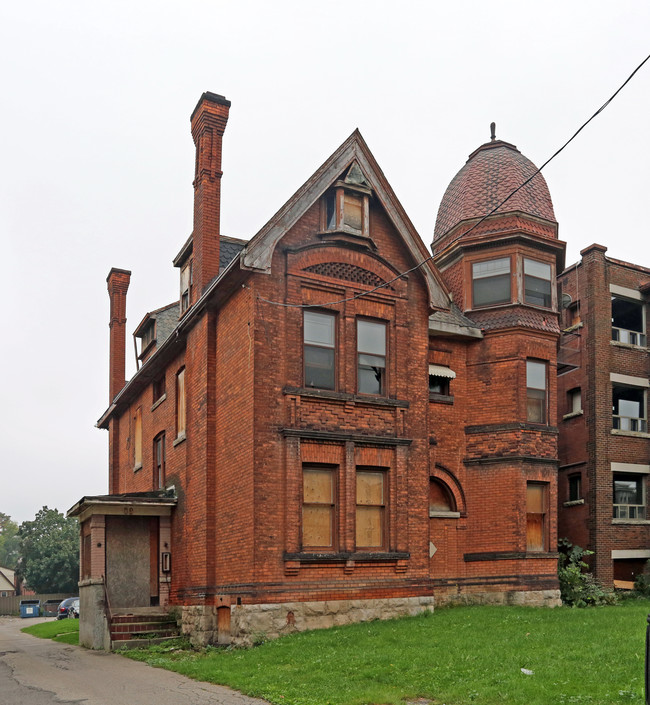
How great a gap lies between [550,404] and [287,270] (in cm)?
863

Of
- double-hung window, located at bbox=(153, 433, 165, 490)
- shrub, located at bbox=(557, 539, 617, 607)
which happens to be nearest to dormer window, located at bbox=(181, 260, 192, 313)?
double-hung window, located at bbox=(153, 433, 165, 490)

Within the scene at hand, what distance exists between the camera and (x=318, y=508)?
19.0m

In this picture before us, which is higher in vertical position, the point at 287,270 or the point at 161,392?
the point at 287,270

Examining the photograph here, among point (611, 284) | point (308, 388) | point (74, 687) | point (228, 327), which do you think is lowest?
point (74, 687)

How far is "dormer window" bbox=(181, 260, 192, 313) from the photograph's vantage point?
990 inches

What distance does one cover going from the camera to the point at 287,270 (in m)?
19.5

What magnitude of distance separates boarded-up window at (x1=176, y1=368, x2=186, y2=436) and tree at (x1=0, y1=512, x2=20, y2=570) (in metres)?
138

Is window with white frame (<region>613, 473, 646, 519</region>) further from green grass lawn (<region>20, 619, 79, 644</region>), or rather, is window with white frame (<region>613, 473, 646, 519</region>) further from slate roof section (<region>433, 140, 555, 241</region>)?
green grass lawn (<region>20, 619, 79, 644</region>)

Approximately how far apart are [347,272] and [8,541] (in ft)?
507

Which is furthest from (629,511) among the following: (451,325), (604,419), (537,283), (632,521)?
(451,325)

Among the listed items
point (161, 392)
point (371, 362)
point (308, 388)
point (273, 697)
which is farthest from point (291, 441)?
point (161, 392)

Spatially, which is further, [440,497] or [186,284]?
[186,284]

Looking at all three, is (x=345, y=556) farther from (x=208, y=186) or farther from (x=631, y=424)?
(x=631, y=424)

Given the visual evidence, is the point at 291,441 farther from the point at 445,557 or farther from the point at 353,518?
the point at 445,557
